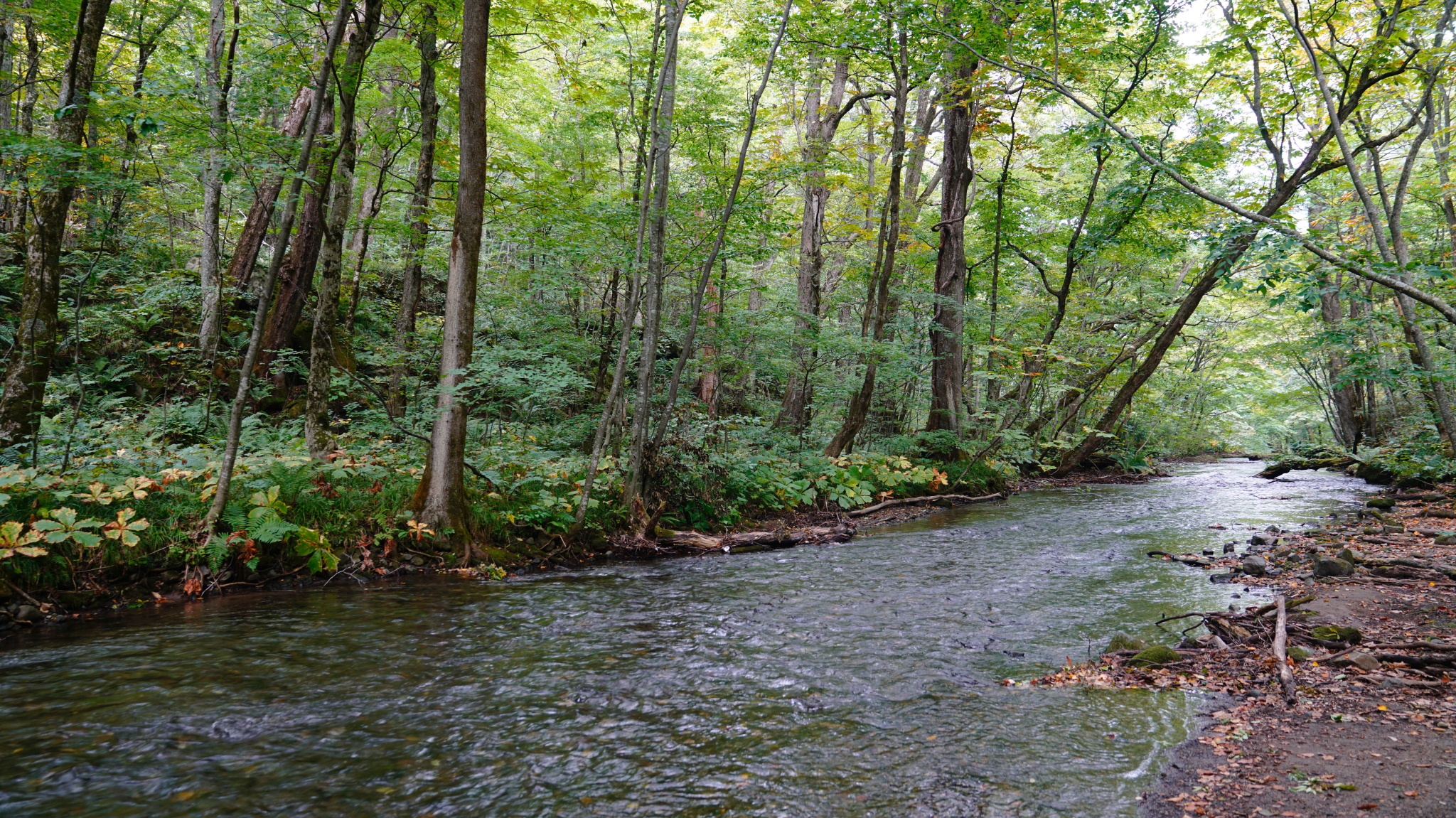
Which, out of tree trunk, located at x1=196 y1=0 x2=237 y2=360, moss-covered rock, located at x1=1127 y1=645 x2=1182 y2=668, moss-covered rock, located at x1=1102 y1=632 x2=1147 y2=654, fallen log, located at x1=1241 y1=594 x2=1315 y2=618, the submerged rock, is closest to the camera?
the submerged rock

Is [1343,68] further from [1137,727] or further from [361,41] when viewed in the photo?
[361,41]

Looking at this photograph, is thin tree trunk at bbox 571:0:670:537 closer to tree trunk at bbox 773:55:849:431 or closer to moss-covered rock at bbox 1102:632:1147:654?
tree trunk at bbox 773:55:849:431

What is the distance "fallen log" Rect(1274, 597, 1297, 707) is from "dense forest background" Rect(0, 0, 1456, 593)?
2389 millimetres

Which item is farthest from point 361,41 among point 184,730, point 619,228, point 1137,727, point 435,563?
point 1137,727

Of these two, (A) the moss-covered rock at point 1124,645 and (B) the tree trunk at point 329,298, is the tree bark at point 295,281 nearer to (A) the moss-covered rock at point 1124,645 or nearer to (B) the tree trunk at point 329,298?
(B) the tree trunk at point 329,298

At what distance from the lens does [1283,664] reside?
3.80 meters

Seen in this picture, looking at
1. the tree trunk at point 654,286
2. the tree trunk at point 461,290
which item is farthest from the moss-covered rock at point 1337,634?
the tree trunk at point 461,290

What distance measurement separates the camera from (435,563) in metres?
7.02

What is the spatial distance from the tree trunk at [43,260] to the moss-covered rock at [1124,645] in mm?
9128

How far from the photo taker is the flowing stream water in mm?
2914

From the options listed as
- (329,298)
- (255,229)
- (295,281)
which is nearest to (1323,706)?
(329,298)

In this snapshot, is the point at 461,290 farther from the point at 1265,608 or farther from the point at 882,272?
the point at 882,272

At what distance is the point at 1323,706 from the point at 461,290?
7.49 meters

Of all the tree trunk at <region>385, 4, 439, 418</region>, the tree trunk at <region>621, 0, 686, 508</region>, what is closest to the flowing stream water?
the tree trunk at <region>621, 0, 686, 508</region>
